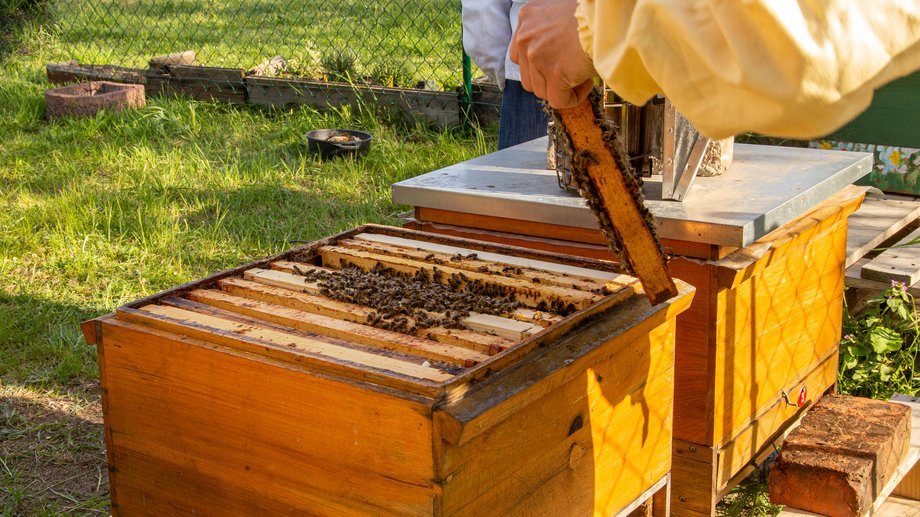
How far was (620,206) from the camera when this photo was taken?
5.25 feet

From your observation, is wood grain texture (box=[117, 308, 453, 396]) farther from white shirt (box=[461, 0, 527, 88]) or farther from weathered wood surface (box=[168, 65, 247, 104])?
weathered wood surface (box=[168, 65, 247, 104])

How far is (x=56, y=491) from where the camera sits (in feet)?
8.84

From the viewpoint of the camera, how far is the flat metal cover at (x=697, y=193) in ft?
6.52

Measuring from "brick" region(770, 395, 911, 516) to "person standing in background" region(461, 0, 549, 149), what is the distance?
1349 mm

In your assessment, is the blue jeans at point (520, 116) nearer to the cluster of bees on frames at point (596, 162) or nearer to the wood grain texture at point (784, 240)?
the wood grain texture at point (784, 240)

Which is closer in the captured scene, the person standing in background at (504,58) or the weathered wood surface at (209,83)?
the person standing in background at (504,58)

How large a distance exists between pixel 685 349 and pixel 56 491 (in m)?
1.80

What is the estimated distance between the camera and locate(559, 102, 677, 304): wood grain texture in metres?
1.52

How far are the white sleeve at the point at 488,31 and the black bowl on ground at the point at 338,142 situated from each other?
7.43 feet

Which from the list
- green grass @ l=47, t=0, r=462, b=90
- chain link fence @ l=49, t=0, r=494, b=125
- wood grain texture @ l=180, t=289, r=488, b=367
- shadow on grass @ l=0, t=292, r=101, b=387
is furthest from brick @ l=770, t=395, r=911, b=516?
green grass @ l=47, t=0, r=462, b=90

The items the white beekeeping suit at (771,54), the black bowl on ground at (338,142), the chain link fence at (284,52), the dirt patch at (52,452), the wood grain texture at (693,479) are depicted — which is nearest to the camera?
the white beekeeping suit at (771,54)

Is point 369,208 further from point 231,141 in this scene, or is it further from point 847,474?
point 847,474

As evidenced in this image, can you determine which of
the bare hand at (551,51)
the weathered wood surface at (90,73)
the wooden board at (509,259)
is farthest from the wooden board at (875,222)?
the weathered wood surface at (90,73)

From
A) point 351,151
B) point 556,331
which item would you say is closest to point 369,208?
point 351,151
